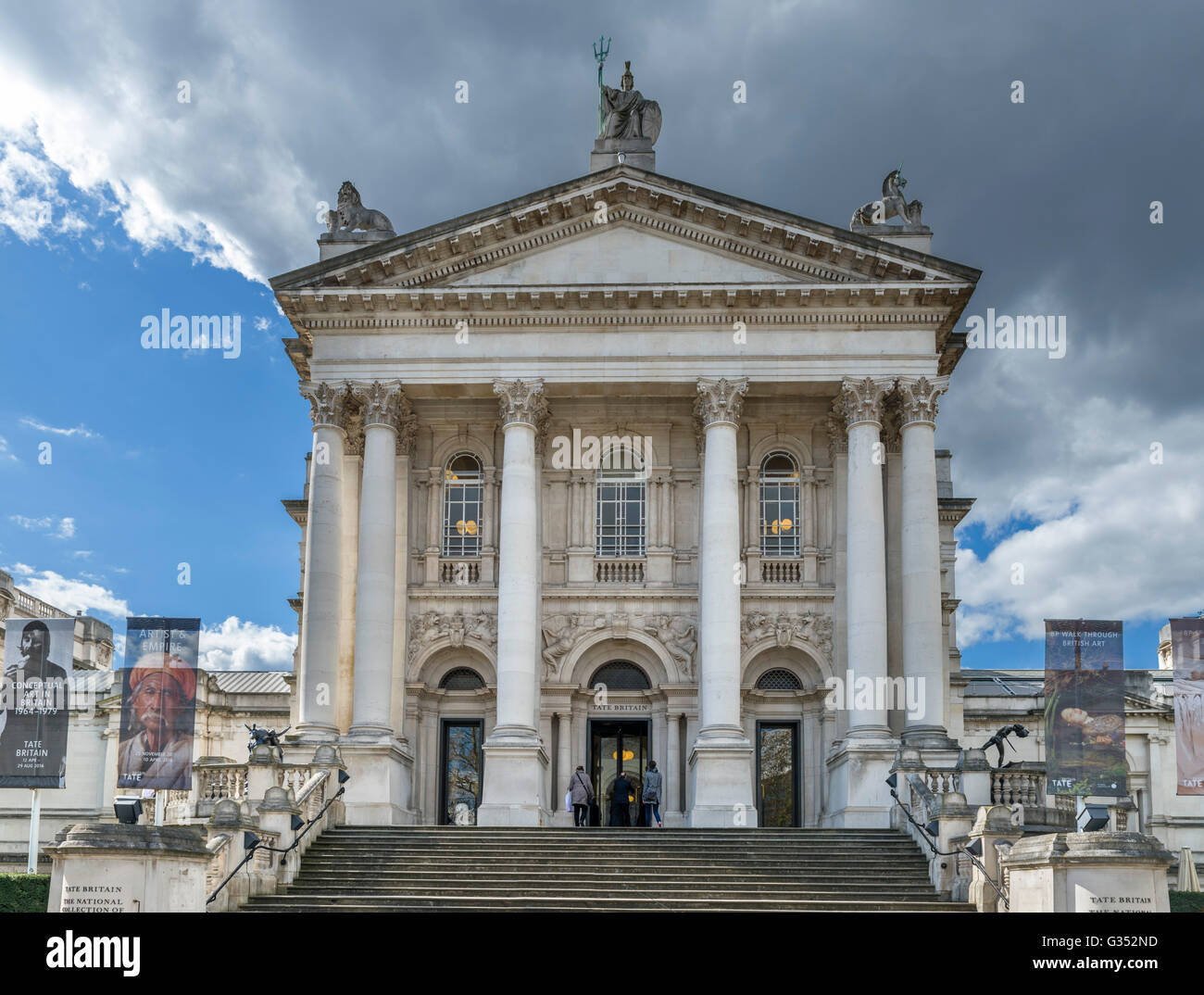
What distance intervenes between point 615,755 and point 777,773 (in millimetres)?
3863

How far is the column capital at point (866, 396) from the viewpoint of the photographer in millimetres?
32531

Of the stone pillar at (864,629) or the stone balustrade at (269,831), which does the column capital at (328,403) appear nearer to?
the stone balustrade at (269,831)

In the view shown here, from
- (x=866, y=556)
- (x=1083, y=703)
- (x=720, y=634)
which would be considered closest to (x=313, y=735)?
(x=720, y=634)

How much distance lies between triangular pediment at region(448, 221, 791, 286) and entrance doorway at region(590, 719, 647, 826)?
34.4 feet

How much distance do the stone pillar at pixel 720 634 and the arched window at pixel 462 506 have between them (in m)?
5.62

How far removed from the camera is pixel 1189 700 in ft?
99.6

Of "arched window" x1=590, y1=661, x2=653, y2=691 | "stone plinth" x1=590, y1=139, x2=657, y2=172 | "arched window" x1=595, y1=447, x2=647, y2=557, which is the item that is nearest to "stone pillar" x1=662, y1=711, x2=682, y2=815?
"arched window" x1=590, y1=661, x2=653, y2=691

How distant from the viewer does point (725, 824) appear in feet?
97.9

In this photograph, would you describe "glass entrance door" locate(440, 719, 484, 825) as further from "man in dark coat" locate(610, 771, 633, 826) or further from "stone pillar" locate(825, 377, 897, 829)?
"stone pillar" locate(825, 377, 897, 829)

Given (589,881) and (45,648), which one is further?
(45,648)

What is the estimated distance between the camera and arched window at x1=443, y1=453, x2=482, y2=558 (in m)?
35.2

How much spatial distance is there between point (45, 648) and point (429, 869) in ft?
45.7
